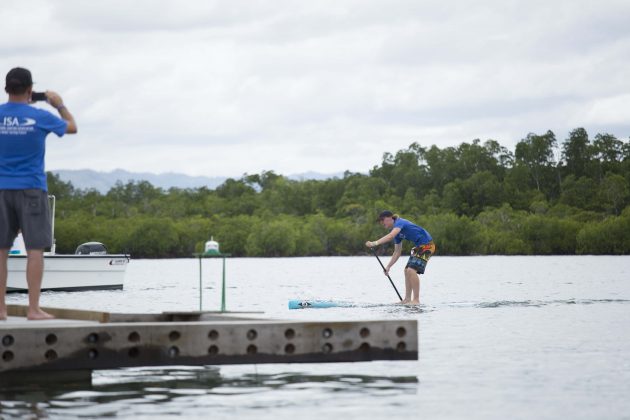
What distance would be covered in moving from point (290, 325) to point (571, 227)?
5208 inches

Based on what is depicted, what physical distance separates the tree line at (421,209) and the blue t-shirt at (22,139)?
128 m

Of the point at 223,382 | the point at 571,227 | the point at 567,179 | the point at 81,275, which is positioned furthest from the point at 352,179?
the point at 223,382

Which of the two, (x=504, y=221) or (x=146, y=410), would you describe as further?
(x=504, y=221)

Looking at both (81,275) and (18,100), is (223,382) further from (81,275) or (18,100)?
(81,275)

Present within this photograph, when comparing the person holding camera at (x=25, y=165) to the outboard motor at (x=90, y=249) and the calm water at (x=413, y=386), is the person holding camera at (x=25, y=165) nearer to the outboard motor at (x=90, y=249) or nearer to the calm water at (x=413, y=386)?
the calm water at (x=413, y=386)

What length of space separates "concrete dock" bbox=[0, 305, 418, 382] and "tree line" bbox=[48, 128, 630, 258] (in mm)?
126977

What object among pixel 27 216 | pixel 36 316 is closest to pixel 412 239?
pixel 36 316

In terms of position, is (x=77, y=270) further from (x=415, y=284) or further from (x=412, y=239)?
(x=412, y=239)

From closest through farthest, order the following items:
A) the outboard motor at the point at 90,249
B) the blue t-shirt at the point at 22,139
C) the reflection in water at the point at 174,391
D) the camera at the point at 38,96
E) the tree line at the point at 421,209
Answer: the reflection in water at the point at 174,391 < the blue t-shirt at the point at 22,139 < the camera at the point at 38,96 < the outboard motor at the point at 90,249 < the tree line at the point at 421,209

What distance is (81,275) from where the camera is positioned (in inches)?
1437

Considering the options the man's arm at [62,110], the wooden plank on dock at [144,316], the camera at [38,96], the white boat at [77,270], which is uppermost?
the camera at [38,96]

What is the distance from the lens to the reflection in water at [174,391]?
Answer: 1038 centimetres

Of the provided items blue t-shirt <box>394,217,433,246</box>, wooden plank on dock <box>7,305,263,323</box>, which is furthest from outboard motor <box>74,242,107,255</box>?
wooden plank on dock <box>7,305,263,323</box>

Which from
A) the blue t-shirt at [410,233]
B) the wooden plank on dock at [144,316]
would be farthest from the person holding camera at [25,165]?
the blue t-shirt at [410,233]
